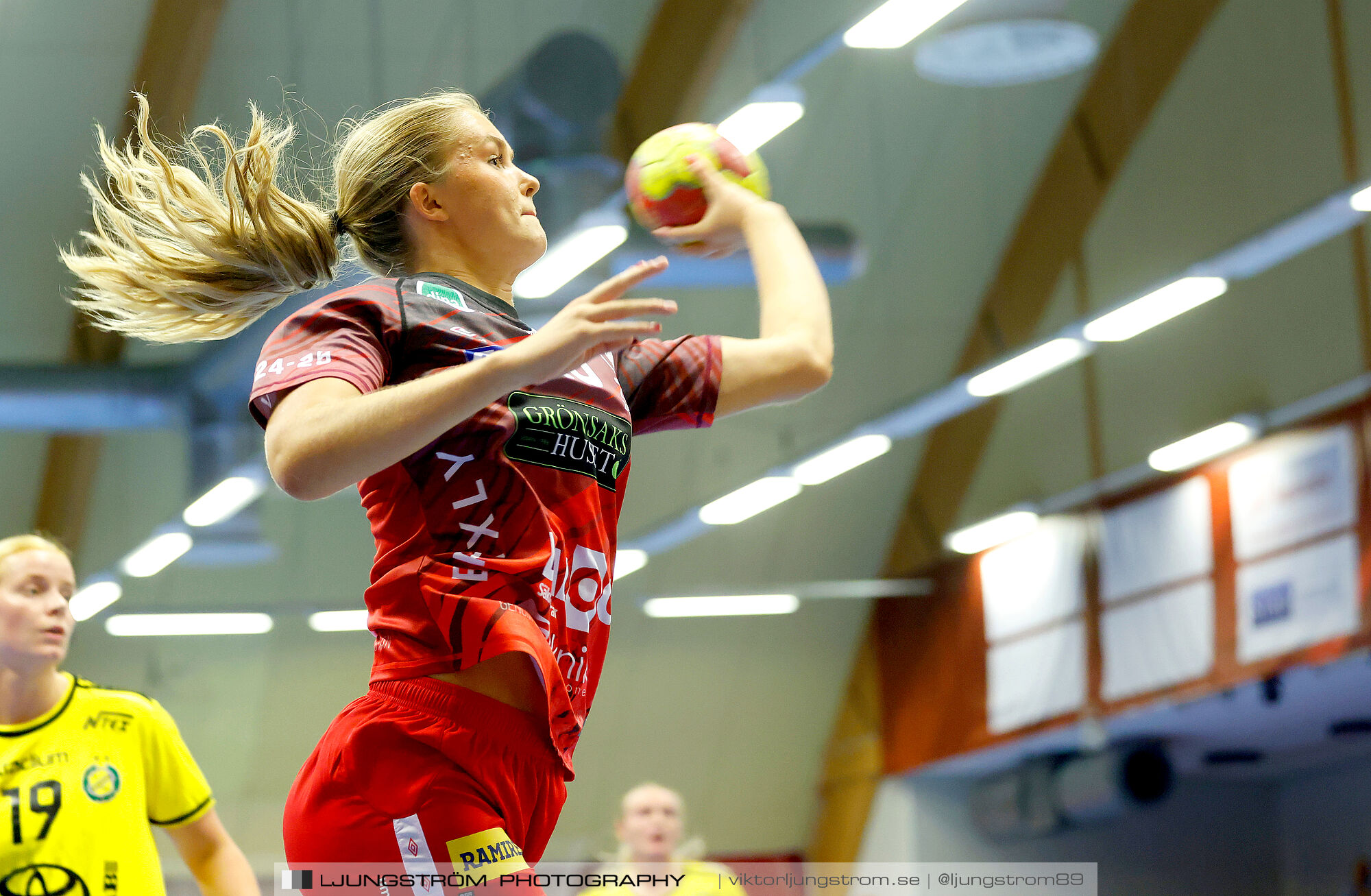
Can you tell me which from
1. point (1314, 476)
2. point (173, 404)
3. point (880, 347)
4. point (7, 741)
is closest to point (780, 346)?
point (7, 741)

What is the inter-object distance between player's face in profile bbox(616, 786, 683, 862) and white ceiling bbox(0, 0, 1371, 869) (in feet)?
16.5

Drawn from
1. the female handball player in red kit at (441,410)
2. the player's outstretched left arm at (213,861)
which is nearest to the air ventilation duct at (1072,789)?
the player's outstretched left arm at (213,861)

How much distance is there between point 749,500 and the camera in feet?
47.5

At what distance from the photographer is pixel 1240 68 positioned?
39.5ft

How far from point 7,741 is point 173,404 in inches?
361

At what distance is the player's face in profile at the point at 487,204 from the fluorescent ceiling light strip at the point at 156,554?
12.6 metres

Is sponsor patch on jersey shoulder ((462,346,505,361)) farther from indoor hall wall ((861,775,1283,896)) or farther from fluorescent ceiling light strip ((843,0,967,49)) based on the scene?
indoor hall wall ((861,775,1283,896))

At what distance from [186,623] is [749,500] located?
17.8ft

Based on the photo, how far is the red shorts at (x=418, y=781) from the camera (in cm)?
184

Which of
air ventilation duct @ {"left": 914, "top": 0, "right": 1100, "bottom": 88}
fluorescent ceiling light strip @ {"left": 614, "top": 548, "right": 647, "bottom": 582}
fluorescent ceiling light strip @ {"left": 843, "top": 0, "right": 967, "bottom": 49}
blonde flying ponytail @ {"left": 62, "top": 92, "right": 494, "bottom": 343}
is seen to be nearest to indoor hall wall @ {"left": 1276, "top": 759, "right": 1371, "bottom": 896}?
fluorescent ceiling light strip @ {"left": 614, "top": 548, "right": 647, "bottom": 582}

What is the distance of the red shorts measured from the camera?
1.84 meters

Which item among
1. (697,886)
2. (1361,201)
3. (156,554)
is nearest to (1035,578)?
(1361,201)

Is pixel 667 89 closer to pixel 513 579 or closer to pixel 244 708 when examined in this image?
Result: pixel 244 708

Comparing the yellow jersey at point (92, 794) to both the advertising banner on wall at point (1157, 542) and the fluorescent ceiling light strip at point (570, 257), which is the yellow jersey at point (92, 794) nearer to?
the fluorescent ceiling light strip at point (570, 257)
